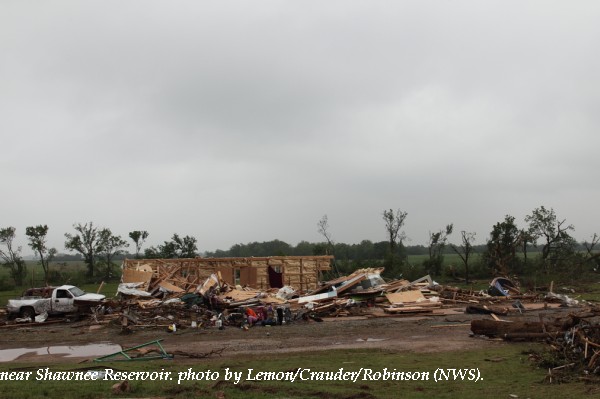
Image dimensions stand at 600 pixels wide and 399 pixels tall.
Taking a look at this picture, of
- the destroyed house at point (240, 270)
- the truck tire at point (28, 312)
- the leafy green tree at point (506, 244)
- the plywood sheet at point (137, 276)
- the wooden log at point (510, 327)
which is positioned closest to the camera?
the wooden log at point (510, 327)

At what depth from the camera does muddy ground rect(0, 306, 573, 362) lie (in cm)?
1517

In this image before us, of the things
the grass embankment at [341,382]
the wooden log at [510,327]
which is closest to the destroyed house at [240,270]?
the wooden log at [510,327]

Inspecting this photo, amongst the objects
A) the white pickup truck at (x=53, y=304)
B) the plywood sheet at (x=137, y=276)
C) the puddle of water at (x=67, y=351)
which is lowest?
the puddle of water at (x=67, y=351)

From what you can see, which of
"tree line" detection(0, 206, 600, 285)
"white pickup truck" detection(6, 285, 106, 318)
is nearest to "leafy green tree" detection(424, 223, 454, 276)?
"tree line" detection(0, 206, 600, 285)

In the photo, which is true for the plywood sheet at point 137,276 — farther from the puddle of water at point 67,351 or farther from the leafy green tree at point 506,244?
the leafy green tree at point 506,244

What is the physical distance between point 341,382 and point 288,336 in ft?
26.6

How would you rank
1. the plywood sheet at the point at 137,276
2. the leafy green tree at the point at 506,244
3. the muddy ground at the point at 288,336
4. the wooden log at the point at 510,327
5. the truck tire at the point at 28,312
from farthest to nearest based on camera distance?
the leafy green tree at the point at 506,244, the plywood sheet at the point at 137,276, the truck tire at the point at 28,312, the muddy ground at the point at 288,336, the wooden log at the point at 510,327

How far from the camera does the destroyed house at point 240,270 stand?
106ft

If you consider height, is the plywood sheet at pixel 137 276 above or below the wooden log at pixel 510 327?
above

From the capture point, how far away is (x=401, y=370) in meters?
11.1

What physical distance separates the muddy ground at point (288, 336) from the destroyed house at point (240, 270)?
8.93 m

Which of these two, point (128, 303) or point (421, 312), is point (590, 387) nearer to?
point (421, 312)

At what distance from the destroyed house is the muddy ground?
29.3 ft

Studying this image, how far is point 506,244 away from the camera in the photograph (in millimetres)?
46219
